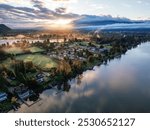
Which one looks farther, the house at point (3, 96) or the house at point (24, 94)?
the house at point (24, 94)

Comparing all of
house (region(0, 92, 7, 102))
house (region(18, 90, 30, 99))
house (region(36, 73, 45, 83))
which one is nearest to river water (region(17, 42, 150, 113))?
house (region(18, 90, 30, 99))

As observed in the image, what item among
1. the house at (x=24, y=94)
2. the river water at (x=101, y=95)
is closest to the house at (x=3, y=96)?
the house at (x=24, y=94)

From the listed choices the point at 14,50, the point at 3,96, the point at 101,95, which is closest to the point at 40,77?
the point at 3,96

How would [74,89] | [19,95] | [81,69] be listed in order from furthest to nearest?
[81,69] < [74,89] < [19,95]

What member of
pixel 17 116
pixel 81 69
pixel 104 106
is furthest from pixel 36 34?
pixel 17 116

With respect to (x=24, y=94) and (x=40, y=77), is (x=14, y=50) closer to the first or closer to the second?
(x=40, y=77)

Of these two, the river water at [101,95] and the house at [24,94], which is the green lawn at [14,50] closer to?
the river water at [101,95]

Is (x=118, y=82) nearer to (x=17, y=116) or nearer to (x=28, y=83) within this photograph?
(x=28, y=83)

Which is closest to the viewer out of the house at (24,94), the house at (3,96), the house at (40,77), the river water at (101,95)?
the river water at (101,95)

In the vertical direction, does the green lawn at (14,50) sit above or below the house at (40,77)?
above
